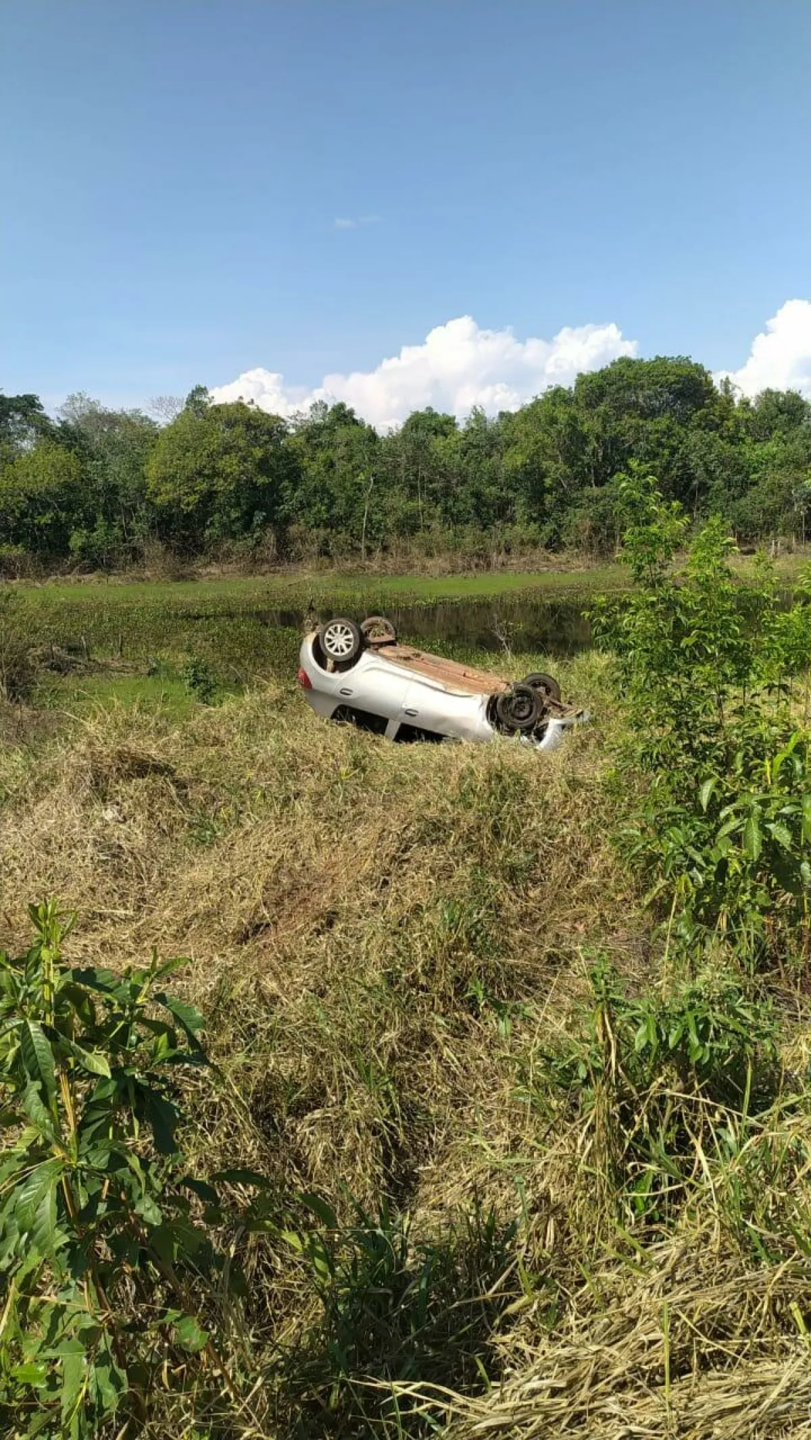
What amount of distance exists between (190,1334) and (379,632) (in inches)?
333

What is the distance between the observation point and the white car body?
25.2ft

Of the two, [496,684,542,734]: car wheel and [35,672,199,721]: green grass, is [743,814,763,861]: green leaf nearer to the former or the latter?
[496,684,542,734]: car wheel

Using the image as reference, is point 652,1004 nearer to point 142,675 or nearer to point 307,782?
point 307,782

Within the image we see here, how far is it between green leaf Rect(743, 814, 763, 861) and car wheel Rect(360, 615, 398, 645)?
6764 mm

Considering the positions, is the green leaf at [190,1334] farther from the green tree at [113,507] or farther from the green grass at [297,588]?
the green tree at [113,507]

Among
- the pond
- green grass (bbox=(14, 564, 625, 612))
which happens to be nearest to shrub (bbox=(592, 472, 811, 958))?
the pond

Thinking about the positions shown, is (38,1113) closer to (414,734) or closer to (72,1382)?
(72,1382)

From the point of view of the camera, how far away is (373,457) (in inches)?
1570

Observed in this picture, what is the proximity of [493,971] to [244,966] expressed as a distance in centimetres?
122

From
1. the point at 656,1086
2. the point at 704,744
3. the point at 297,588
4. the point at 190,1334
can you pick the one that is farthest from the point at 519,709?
the point at 297,588

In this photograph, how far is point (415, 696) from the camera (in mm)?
7941

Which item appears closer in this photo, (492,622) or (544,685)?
(544,685)

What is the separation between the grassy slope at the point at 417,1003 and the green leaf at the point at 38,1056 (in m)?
1.05

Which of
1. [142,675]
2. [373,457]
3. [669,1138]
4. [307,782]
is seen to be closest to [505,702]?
[307,782]
